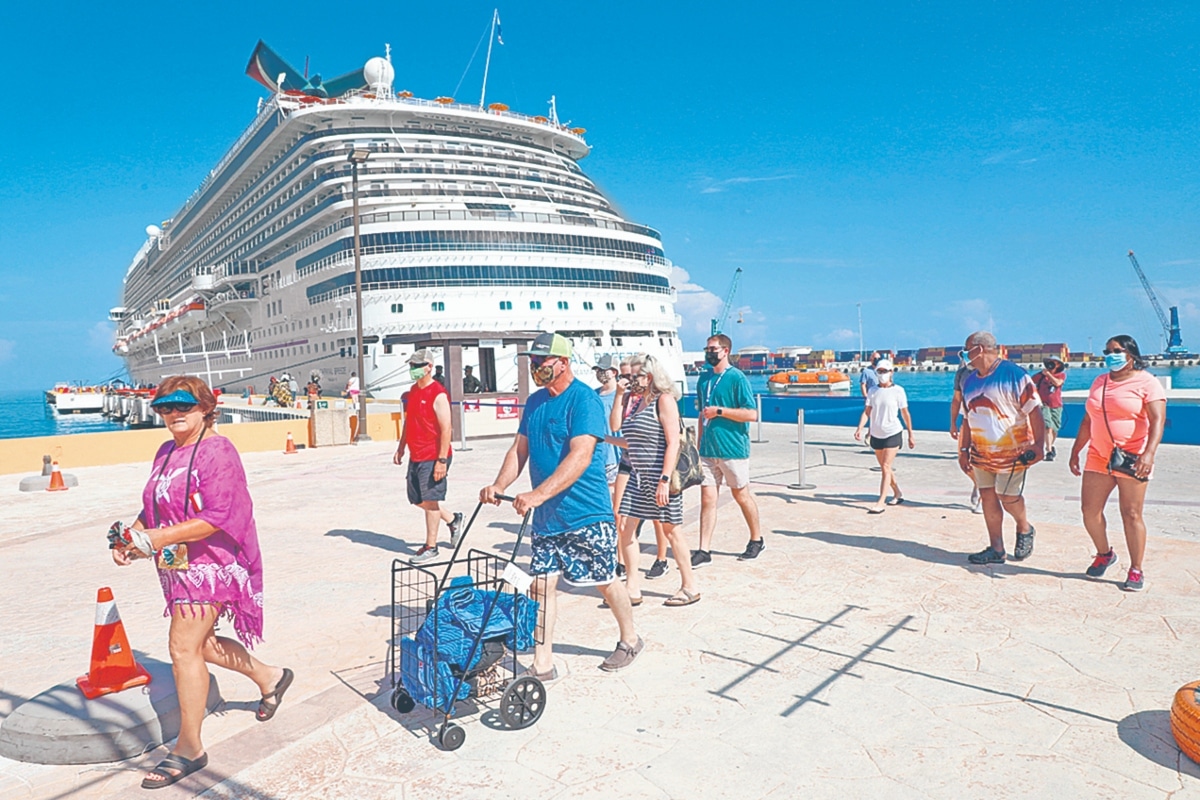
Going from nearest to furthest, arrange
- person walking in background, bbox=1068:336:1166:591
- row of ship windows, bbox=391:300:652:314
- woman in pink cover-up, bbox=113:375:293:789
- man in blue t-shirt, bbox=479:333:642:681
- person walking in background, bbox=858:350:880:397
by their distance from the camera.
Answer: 1. woman in pink cover-up, bbox=113:375:293:789
2. man in blue t-shirt, bbox=479:333:642:681
3. person walking in background, bbox=1068:336:1166:591
4. person walking in background, bbox=858:350:880:397
5. row of ship windows, bbox=391:300:652:314

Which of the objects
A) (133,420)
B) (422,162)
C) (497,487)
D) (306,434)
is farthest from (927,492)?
(133,420)

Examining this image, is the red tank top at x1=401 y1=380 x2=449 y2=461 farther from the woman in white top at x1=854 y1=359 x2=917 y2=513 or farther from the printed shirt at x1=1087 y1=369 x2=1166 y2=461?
the printed shirt at x1=1087 y1=369 x2=1166 y2=461

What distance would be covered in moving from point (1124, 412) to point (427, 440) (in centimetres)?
526

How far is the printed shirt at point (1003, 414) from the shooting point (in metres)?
5.65

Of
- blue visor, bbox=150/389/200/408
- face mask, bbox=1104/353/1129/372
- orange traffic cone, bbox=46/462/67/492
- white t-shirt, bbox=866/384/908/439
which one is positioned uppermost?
blue visor, bbox=150/389/200/408

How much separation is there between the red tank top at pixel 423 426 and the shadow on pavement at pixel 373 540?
1008 mm

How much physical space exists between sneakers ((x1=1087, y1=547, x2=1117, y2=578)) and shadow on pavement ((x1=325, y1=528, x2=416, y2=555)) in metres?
→ 5.44

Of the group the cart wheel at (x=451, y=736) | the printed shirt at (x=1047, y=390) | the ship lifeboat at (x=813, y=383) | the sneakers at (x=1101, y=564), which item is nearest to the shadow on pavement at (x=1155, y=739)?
the sneakers at (x=1101, y=564)

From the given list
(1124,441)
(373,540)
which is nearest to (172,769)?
(373,540)

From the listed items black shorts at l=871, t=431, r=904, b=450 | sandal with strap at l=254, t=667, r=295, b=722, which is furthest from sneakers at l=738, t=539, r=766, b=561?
sandal with strap at l=254, t=667, r=295, b=722

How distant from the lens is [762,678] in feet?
12.8

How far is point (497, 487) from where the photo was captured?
3932 millimetres

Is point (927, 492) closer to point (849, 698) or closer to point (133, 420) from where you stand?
point (849, 698)

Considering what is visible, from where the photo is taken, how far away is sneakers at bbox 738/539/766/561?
6.31 metres
